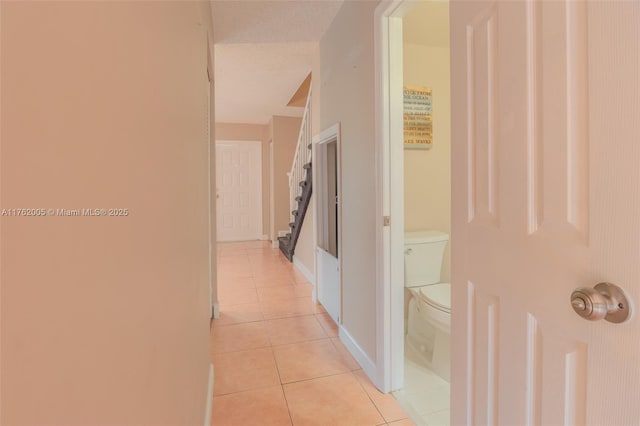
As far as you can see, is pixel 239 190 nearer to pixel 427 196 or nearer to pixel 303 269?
pixel 303 269

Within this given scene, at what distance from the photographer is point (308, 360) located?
2.07 metres

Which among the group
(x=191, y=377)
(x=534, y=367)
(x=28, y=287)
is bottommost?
(x=191, y=377)

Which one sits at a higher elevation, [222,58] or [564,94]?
[222,58]

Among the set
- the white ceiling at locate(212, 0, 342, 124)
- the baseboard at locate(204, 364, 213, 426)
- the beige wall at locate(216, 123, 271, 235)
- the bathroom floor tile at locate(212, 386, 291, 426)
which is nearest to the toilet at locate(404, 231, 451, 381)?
the bathroom floor tile at locate(212, 386, 291, 426)

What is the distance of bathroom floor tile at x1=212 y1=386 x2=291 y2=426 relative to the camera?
1.54 metres

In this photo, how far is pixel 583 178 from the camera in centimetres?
63

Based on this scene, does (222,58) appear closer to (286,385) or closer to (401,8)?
(401,8)

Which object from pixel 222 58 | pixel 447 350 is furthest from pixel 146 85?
pixel 222 58

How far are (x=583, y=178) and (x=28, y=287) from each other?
2.91 feet

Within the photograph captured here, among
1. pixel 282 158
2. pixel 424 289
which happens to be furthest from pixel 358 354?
pixel 282 158

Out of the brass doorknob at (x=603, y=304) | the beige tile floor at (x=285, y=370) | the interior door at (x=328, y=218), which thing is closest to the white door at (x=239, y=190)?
the beige tile floor at (x=285, y=370)

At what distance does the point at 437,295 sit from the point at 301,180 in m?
2.77

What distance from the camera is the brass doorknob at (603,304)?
22.2 inches

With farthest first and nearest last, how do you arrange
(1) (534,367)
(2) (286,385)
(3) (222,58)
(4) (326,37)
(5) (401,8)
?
1. (3) (222,58)
2. (4) (326,37)
3. (2) (286,385)
4. (5) (401,8)
5. (1) (534,367)
